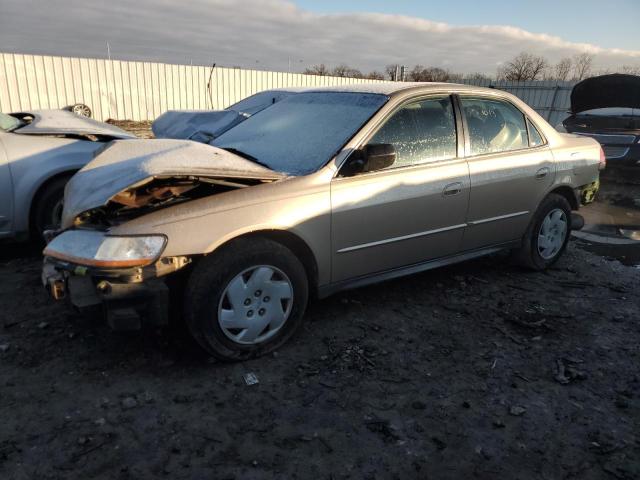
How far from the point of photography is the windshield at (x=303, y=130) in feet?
10.6

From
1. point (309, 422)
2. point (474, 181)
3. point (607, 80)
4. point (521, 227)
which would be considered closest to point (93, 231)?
point (309, 422)

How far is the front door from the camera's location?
3.17 meters

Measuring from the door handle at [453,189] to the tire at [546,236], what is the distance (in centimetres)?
116

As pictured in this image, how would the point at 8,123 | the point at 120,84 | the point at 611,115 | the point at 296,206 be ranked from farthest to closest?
1. the point at 120,84
2. the point at 611,115
3. the point at 8,123
4. the point at 296,206

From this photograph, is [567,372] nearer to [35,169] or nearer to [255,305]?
[255,305]

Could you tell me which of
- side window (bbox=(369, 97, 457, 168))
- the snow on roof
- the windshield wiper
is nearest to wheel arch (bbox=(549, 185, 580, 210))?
the snow on roof

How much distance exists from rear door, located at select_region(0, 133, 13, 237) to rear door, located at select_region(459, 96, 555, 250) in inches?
154

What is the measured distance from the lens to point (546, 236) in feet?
15.0

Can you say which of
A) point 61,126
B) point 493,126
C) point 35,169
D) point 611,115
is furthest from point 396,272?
point 611,115

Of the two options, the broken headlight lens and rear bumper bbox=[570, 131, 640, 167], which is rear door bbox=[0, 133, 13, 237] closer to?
the broken headlight lens

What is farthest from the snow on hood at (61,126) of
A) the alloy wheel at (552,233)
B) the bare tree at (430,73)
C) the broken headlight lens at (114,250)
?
the bare tree at (430,73)

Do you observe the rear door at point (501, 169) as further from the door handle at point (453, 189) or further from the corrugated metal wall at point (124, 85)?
the corrugated metal wall at point (124, 85)

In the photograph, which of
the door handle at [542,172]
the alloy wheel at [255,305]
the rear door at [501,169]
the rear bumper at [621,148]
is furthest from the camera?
the rear bumper at [621,148]

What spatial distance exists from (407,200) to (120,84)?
12.6 meters
